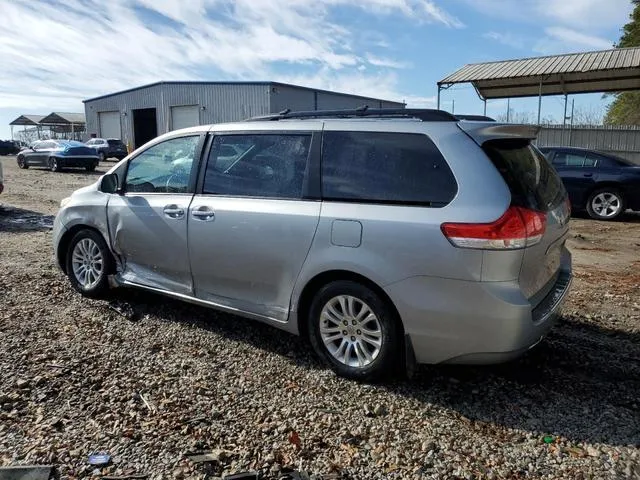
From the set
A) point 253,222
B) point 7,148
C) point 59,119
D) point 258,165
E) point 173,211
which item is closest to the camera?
point 253,222

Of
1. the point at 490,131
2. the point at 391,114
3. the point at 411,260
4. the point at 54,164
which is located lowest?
the point at 411,260

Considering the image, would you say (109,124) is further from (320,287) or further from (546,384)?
(546,384)

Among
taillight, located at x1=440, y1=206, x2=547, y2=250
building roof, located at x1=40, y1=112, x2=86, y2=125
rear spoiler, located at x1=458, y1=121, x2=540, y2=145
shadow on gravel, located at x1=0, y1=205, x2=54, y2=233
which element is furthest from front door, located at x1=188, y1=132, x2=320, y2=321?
building roof, located at x1=40, y1=112, x2=86, y2=125

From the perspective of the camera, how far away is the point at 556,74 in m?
20.7

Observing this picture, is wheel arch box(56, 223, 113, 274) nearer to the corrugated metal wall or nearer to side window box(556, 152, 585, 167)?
side window box(556, 152, 585, 167)

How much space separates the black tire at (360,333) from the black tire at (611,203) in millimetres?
9477

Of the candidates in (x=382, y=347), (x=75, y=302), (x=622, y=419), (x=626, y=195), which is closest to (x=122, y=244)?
(x=75, y=302)

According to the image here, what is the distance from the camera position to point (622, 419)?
3.23m

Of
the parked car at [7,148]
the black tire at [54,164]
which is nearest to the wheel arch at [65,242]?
the black tire at [54,164]

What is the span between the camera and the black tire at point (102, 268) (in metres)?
5.11

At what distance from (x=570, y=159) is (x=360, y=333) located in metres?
10.0

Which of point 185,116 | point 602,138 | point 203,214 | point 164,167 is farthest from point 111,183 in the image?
point 185,116

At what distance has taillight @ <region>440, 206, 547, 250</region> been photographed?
3.08m

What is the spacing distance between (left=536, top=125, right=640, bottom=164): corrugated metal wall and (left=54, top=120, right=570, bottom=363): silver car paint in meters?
17.4
